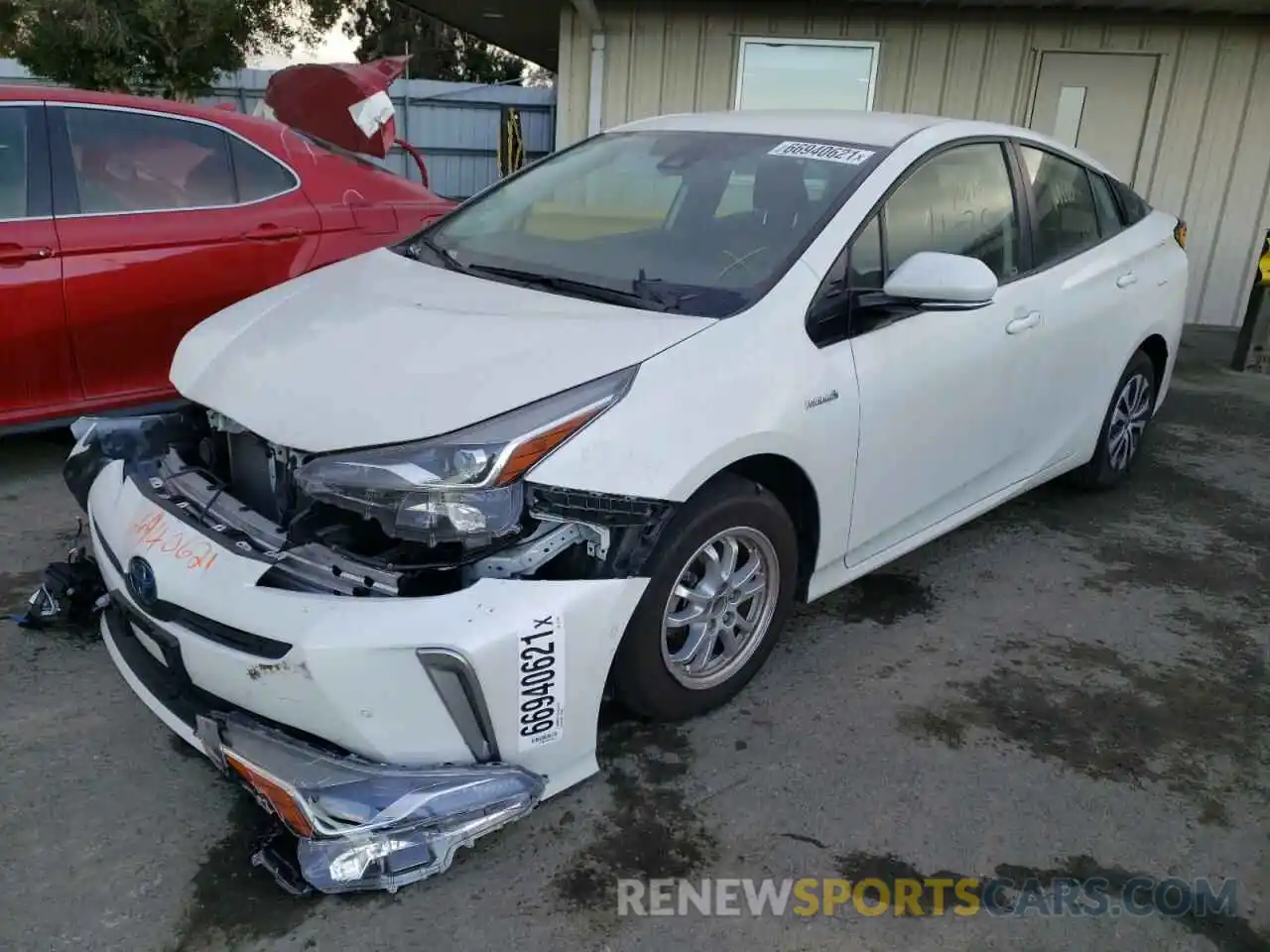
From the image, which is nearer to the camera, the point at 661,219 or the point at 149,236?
the point at 661,219

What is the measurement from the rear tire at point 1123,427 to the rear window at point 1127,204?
0.60 meters

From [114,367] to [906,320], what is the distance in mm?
3279

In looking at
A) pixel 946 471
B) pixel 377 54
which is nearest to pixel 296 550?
pixel 946 471

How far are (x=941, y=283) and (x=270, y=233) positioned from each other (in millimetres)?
3158

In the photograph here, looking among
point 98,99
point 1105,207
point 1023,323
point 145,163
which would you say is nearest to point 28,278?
point 145,163

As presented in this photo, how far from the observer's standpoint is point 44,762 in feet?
8.59

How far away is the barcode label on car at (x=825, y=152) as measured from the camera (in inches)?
126

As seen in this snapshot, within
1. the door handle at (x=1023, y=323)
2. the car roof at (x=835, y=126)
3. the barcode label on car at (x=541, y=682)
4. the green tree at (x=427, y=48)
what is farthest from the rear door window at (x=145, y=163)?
the green tree at (x=427, y=48)

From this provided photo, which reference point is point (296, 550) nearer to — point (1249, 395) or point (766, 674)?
point (766, 674)

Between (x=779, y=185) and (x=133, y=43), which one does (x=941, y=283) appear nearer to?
(x=779, y=185)

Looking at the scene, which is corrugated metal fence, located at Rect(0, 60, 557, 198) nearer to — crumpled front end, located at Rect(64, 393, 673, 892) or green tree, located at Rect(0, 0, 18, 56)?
green tree, located at Rect(0, 0, 18, 56)

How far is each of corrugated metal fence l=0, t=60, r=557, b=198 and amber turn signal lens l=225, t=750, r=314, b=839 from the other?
11787 millimetres

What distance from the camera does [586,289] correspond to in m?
2.92

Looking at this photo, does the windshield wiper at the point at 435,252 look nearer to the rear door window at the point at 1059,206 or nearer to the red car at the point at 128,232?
the red car at the point at 128,232
